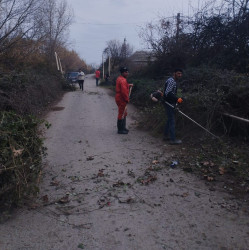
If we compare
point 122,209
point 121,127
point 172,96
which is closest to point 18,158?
point 122,209

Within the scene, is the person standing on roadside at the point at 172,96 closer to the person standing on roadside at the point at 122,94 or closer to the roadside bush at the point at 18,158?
the person standing on roadside at the point at 122,94

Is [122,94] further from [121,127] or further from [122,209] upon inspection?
[122,209]

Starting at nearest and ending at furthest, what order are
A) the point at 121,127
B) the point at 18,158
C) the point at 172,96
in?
1. the point at 18,158
2. the point at 172,96
3. the point at 121,127

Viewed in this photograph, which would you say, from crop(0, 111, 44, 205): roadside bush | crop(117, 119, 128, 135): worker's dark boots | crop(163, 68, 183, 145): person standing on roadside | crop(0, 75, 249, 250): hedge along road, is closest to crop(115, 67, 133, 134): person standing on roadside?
crop(117, 119, 128, 135): worker's dark boots

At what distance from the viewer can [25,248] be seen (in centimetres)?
313

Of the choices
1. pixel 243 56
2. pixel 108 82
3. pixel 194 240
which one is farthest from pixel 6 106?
pixel 108 82

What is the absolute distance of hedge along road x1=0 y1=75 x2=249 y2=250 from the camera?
3.29 meters

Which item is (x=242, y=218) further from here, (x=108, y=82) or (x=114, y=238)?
(x=108, y=82)

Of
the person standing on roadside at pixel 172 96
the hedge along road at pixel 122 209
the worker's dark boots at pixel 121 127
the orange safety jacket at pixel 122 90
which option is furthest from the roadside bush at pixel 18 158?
the worker's dark boots at pixel 121 127

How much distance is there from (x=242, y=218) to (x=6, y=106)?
267 inches

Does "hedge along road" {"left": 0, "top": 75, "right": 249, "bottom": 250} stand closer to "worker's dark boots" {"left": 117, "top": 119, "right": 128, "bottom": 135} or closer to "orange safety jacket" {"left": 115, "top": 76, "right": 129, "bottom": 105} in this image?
"worker's dark boots" {"left": 117, "top": 119, "right": 128, "bottom": 135}

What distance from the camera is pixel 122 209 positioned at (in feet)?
13.1

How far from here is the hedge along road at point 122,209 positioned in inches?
130

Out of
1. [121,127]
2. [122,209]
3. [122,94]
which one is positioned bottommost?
[122,209]
